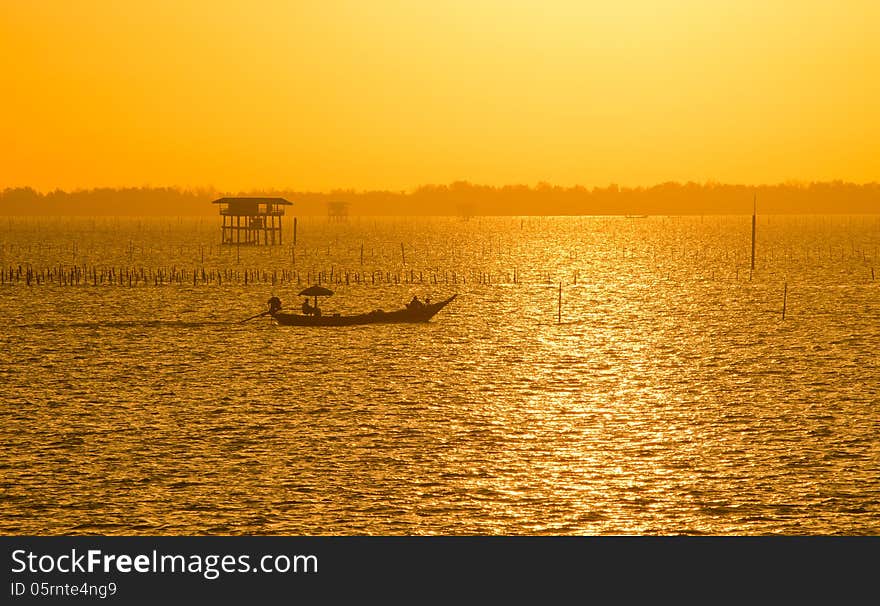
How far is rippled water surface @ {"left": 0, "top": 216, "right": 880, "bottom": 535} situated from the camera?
1486 inches

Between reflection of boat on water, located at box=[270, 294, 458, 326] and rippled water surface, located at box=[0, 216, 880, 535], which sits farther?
reflection of boat on water, located at box=[270, 294, 458, 326]

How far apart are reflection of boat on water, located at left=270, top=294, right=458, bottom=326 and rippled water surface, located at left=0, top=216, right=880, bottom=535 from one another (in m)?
0.97

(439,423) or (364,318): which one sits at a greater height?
(364,318)

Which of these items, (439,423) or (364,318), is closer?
(439,423)

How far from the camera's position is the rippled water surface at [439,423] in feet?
124

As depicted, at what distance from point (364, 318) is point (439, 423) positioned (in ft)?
139

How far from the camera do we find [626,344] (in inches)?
3455

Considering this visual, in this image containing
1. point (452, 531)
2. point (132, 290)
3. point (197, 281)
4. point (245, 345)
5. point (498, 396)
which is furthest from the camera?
point (197, 281)

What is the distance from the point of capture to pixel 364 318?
94750 millimetres

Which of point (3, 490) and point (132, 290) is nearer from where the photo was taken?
point (3, 490)

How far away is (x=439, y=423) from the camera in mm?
53125

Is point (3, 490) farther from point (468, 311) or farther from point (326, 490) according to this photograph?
point (468, 311)
